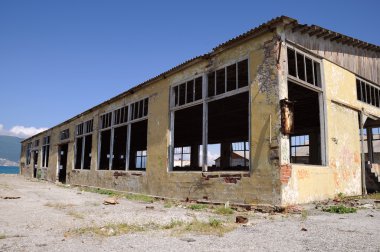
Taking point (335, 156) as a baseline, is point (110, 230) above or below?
below

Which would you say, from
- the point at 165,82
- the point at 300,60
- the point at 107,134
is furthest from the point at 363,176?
the point at 107,134

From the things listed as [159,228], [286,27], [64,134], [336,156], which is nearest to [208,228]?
[159,228]

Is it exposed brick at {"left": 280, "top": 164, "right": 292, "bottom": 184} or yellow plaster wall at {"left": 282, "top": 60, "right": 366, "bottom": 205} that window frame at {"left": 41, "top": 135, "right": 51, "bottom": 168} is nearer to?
yellow plaster wall at {"left": 282, "top": 60, "right": 366, "bottom": 205}

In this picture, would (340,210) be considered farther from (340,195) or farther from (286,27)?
(286,27)

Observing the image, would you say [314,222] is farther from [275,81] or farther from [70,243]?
[70,243]

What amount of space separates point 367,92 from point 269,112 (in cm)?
694

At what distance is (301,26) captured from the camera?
877 centimetres

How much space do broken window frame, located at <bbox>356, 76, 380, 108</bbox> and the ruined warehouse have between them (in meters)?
0.04

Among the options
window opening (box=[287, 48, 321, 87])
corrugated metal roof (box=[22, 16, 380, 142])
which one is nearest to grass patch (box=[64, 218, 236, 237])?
corrugated metal roof (box=[22, 16, 380, 142])

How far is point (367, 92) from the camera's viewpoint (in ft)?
41.5

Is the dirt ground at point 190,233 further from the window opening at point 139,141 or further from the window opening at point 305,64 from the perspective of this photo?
the window opening at point 139,141

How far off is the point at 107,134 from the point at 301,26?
14.3 m

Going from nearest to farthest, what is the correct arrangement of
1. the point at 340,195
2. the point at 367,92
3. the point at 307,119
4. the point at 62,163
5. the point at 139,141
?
the point at 340,195 < the point at 367,92 < the point at 307,119 < the point at 139,141 < the point at 62,163

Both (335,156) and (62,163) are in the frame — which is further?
(62,163)
